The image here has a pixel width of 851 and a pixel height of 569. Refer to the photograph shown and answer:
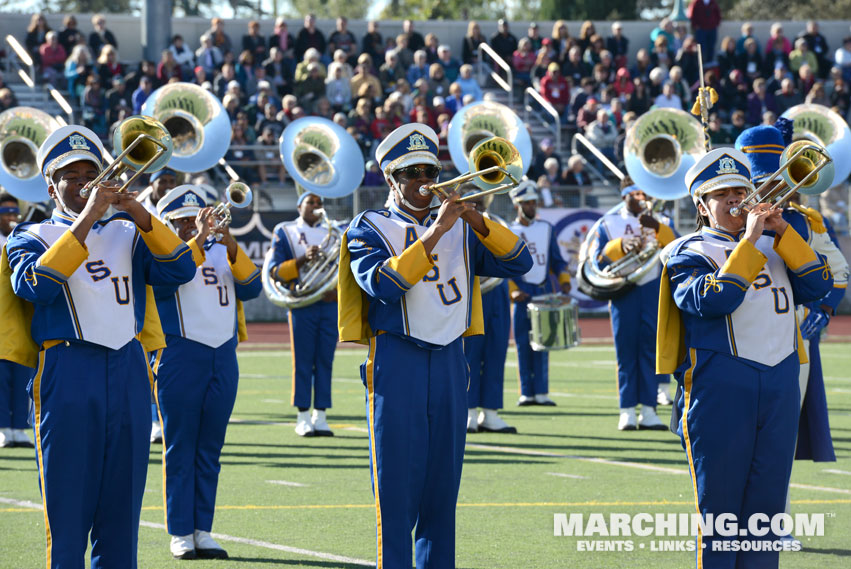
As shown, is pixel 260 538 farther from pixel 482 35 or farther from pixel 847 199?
pixel 482 35

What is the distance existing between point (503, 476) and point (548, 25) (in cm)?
1976

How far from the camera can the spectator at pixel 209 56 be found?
77.8 feet

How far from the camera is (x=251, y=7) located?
57.8m

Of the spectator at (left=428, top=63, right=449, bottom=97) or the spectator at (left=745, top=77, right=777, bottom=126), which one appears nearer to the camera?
the spectator at (left=428, top=63, right=449, bottom=97)

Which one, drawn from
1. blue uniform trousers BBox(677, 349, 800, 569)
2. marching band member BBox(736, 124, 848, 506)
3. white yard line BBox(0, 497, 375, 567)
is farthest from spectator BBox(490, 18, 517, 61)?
blue uniform trousers BBox(677, 349, 800, 569)

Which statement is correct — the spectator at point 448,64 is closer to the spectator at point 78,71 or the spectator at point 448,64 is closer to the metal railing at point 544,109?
the metal railing at point 544,109

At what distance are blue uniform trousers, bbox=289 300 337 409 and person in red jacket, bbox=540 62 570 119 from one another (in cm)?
1441

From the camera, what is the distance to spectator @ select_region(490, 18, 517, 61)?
2630 centimetres

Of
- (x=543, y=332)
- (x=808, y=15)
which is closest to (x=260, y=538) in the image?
(x=543, y=332)

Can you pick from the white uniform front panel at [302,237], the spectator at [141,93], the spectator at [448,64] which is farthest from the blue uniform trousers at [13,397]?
the spectator at [448,64]

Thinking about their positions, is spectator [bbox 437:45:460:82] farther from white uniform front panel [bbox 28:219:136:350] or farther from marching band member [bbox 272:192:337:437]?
white uniform front panel [bbox 28:219:136:350]

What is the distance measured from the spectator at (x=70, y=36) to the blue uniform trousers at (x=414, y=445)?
19.3 meters

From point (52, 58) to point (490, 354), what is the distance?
1407 centimetres

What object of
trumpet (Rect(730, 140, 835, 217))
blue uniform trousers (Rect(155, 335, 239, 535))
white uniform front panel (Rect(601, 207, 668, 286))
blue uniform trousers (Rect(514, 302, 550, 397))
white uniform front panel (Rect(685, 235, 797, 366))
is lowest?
blue uniform trousers (Rect(514, 302, 550, 397))
